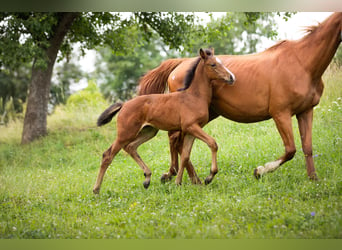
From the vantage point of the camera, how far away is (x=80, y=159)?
10.2m

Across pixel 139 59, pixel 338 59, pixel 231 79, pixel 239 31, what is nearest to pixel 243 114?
pixel 231 79

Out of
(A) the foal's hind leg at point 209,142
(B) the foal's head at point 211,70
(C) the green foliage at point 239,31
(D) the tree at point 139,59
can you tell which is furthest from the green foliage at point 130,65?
(A) the foal's hind leg at point 209,142

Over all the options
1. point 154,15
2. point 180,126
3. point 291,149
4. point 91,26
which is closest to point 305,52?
point 291,149

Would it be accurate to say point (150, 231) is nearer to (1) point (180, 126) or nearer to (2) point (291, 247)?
(2) point (291, 247)

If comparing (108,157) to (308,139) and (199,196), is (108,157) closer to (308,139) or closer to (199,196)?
(199,196)

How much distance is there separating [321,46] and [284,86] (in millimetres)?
732

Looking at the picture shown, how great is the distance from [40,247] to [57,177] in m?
3.58

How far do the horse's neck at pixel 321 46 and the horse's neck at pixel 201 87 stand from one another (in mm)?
1349

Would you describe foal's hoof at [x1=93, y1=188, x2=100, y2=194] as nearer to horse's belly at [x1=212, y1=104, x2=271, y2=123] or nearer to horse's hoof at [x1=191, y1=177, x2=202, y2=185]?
horse's hoof at [x1=191, y1=177, x2=202, y2=185]

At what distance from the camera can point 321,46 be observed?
5988 mm

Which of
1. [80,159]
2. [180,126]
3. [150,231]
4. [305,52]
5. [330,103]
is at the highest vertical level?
[305,52]

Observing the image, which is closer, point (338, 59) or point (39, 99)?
point (338, 59)

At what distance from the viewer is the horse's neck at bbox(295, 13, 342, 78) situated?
590 cm

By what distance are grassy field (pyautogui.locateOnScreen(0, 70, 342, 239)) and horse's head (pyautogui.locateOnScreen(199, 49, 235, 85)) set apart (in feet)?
4.85
